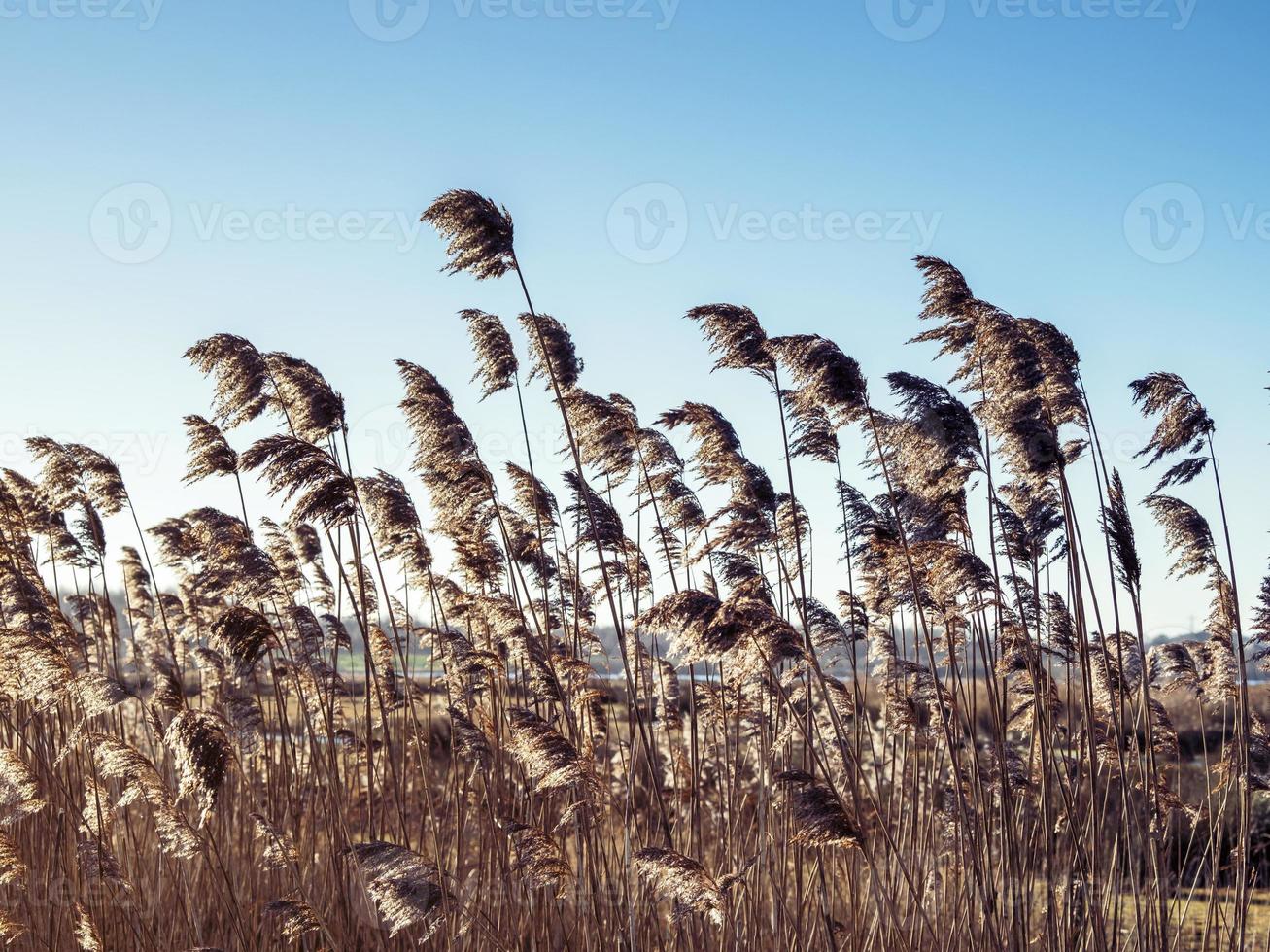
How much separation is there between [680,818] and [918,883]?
1.30 metres

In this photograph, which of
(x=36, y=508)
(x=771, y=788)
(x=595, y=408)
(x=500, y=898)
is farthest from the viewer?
(x=36, y=508)

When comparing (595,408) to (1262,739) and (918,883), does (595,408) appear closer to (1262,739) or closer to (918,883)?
(918,883)

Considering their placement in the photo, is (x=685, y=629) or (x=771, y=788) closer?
(x=685, y=629)

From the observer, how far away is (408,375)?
578cm

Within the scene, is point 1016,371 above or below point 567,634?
above

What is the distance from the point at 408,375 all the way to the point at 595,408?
951 mm

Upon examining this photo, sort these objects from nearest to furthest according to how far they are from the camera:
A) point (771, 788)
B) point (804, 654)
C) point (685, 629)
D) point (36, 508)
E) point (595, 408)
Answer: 1. point (685, 629)
2. point (804, 654)
3. point (595, 408)
4. point (771, 788)
5. point (36, 508)

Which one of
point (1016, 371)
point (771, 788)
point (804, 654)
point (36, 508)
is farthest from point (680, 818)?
point (36, 508)

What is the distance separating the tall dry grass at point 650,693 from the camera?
4.55 metres

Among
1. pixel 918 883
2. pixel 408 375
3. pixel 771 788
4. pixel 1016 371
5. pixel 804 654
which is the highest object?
pixel 408 375

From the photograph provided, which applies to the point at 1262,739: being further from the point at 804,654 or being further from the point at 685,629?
the point at 685,629

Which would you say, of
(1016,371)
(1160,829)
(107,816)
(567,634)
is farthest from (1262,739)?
(107,816)

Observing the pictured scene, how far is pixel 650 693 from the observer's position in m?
5.87

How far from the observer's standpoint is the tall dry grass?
455cm
